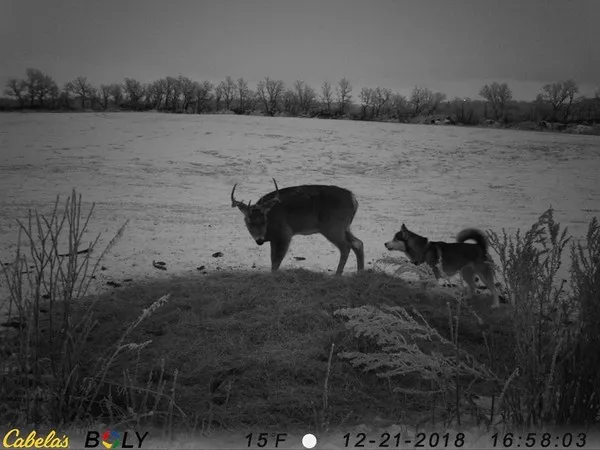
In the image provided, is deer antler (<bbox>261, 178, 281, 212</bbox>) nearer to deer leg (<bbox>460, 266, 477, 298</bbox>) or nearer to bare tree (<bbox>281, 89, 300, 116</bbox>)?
deer leg (<bbox>460, 266, 477, 298</bbox>)

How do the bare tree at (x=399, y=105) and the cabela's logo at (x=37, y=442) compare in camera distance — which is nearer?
the cabela's logo at (x=37, y=442)

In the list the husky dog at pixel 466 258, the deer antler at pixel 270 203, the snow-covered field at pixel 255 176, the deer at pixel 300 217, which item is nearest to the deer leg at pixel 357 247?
the deer at pixel 300 217

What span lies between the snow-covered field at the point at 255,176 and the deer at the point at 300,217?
1.80 ft

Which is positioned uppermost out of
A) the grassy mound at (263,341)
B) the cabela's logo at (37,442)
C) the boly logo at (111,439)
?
the cabela's logo at (37,442)

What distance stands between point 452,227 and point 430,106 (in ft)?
6.62

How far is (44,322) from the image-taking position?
3.89m

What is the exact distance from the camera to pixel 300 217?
550cm

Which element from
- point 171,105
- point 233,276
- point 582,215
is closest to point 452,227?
point 582,215

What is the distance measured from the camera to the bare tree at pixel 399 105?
28.6ft

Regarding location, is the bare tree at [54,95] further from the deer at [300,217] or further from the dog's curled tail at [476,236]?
the dog's curled tail at [476,236]

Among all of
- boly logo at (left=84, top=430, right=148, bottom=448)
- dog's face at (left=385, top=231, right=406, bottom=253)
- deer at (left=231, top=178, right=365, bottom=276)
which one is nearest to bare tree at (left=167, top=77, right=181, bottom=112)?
deer at (left=231, top=178, right=365, bottom=276)

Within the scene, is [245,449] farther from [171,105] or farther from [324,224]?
[171,105]

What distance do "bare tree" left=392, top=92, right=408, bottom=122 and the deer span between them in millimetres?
3680

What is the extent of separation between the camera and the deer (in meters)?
5.28
